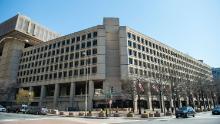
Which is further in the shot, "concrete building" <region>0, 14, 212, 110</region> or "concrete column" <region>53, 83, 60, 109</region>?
"concrete column" <region>53, 83, 60, 109</region>

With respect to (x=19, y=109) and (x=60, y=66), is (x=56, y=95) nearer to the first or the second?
(x=60, y=66)

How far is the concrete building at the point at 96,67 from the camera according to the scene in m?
56.9

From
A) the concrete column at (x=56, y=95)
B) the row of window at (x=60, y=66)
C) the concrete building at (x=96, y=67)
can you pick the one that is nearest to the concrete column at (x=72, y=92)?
the concrete building at (x=96, y=67)

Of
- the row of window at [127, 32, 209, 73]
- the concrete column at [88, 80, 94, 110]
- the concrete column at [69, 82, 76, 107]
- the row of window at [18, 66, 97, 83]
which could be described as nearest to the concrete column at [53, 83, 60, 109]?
the row of window at [18, 66, 97, 83]

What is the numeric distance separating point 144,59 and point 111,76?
1491 cm

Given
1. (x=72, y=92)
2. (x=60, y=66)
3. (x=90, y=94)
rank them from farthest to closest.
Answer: (x=60, y=66) → (x=72, y=92) → (x=90, y=94)

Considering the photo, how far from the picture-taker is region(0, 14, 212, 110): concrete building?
2239 inches

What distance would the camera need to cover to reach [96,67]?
190 feet

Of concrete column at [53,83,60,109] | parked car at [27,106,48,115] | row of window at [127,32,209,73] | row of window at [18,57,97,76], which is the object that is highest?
row of window at [127,32,209,73]

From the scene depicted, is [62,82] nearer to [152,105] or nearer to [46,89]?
[46,89]

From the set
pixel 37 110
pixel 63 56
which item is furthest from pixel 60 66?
pixel 37 110

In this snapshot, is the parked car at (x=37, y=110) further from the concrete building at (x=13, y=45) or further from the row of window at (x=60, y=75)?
the concrete building at (x=13, y=45)

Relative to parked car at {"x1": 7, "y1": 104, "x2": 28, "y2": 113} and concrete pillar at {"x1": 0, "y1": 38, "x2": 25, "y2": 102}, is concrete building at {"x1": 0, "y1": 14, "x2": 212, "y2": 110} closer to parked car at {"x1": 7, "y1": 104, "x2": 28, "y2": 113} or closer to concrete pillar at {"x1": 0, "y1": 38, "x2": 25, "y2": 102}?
concrete pillar at {"x1": 0, "y1": 38, "x2": 25, "y2": 102}

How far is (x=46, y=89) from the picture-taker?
71562 mm
